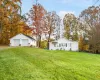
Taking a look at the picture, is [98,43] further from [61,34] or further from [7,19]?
[7,19]

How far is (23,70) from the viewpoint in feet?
33.0

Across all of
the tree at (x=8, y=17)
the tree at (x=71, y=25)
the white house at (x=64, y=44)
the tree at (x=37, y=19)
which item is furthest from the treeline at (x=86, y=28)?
the tree at (x=8, y=17)

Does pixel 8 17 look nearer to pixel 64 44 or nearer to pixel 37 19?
pixel 37 19

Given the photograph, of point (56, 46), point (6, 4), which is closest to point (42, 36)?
point (56, 46)

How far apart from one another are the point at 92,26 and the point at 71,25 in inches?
244

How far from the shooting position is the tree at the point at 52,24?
157ft

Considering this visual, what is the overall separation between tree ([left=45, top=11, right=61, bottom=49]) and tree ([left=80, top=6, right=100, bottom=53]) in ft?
18.9

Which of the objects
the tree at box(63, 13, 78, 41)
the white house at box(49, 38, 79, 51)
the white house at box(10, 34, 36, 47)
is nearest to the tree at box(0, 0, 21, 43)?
the white house at box(10, 34, 36, 47)

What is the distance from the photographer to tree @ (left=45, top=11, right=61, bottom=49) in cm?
4797

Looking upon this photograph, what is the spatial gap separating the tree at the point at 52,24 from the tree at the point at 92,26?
18.9 ft

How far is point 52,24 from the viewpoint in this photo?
162 feet

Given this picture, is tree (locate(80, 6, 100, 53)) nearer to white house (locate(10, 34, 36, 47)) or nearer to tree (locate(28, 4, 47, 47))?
tree (locate(28, 4, 47, 47))

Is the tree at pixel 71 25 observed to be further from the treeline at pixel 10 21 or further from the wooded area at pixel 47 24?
the treeline at pixel 10 21

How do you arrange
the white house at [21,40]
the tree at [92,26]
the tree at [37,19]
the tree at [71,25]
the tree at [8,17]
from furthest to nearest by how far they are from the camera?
the tree at [71,25] < the white house at [21,40] < the tree at [37,19] < the tree at [92,26] < the tree at [8,17]
